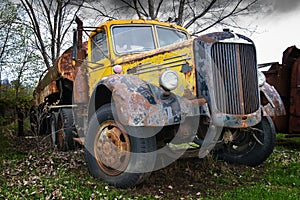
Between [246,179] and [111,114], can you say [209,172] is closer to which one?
[246,179]

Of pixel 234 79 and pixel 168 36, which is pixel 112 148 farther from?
pixel 168 36

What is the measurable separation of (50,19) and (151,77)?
13.3 m

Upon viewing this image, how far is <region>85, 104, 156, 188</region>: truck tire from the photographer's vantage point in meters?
3.93

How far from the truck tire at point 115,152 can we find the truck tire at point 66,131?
259 cm

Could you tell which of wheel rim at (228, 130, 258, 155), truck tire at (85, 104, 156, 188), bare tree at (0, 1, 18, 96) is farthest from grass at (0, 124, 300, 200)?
bare tree at (0, 1, 18, 96)

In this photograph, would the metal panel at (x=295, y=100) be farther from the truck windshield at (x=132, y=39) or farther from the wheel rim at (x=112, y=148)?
the wheel rim at (x=112, y=148)

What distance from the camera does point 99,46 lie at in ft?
19.4

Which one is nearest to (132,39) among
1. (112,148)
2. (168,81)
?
(168,81)

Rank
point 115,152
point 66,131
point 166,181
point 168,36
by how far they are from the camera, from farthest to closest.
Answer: point 66,131 → point 168,36 → point 166,181 → point 115,152

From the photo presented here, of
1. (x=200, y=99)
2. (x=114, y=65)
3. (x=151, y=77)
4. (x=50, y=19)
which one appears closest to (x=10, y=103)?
(x=50, y=19)

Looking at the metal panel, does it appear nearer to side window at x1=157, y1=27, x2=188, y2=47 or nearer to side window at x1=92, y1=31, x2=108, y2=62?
side window at x1=157, y1=27, x2=188, y2=47

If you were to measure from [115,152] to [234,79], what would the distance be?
5.67 ft

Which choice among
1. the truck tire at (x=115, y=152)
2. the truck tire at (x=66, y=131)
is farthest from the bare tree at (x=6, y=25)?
the truck tire at (x=115, y=152)

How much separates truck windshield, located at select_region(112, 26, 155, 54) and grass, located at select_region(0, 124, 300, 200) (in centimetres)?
194
